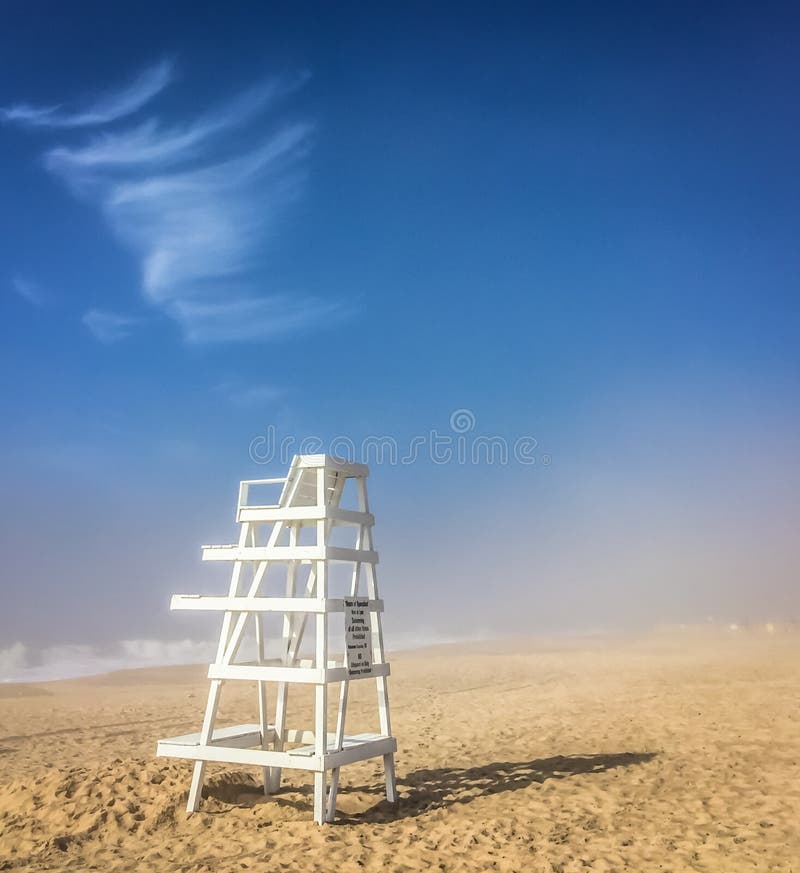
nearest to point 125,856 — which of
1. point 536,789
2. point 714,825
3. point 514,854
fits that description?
point 514,854

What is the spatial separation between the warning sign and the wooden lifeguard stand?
1cm

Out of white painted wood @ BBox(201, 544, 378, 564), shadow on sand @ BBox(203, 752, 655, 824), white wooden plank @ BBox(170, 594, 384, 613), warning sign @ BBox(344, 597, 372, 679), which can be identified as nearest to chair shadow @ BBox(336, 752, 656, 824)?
shadow on sand @ BBox(203, 752, 655, 824)

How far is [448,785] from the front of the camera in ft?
41.5

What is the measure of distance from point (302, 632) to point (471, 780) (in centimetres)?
411

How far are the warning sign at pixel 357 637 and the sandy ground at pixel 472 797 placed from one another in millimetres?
2077

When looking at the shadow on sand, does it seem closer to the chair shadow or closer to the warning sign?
the chair shadow

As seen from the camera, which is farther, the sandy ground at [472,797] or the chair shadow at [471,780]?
the chair shadow at [471,780]

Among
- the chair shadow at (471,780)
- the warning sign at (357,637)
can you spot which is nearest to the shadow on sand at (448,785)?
the chair shadow at (471,780)

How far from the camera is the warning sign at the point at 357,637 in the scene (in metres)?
10.7

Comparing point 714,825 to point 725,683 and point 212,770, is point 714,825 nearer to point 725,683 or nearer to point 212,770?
point 212,770

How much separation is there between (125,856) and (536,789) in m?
6.29

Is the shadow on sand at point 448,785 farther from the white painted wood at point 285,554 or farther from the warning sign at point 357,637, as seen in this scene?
the white painted wood at point 285,554

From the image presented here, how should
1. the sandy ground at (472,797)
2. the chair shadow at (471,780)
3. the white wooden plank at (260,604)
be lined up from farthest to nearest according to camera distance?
1. the chair shadow at (471,780)
2. the white wooden plank at (260,604)
3. the sandy ground at (472,797)

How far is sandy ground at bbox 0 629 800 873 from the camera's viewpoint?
9305 millimetres
